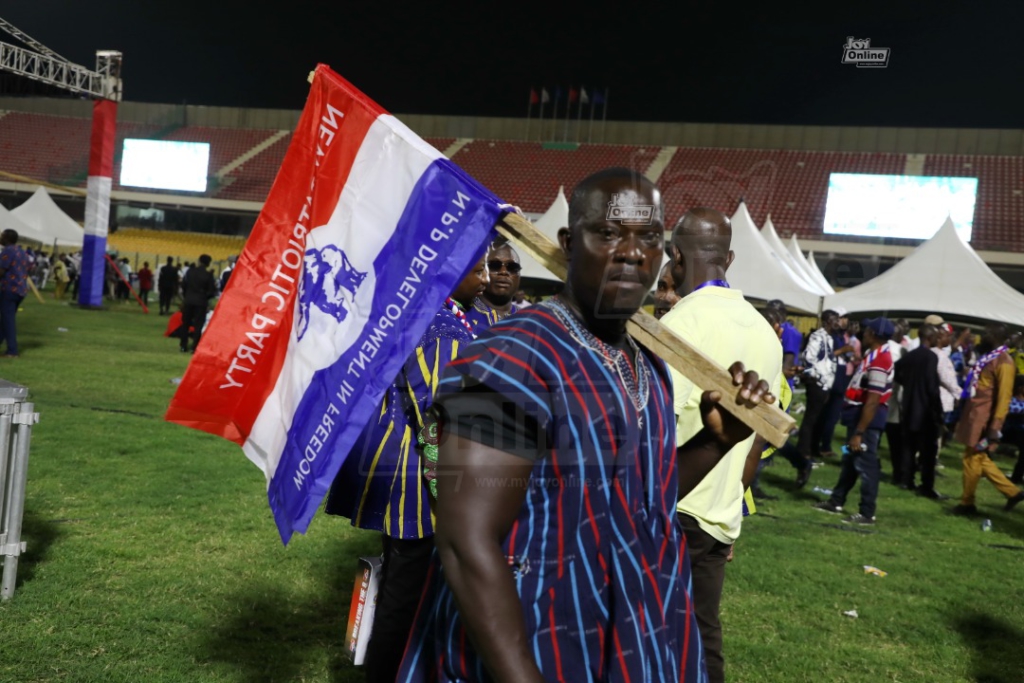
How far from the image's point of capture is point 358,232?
2.39 m

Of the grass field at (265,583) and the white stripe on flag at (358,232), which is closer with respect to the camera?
the white stripe on flag at (358,232)

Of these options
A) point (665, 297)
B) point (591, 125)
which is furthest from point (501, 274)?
point (591, 125)

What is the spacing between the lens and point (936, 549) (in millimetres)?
7027

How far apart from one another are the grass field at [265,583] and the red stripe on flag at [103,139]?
1662cm

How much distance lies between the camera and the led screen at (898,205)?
30.2m

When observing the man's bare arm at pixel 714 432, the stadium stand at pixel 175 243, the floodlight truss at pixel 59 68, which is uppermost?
the floodlight truss at pixel 59 68

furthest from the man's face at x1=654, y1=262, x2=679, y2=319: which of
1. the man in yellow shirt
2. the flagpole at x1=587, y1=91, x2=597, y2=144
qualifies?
the flagpole at x1=587, y1=91, x2=597, y2=144

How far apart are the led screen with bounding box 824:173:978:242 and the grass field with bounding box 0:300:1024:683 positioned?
944 inches

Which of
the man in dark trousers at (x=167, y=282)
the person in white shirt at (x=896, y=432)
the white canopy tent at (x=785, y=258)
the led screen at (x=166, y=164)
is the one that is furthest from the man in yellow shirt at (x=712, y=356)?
the led screen at (x=166, y=164)

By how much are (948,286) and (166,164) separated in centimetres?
3656

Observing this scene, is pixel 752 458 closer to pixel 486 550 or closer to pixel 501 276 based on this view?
pixel 501 276

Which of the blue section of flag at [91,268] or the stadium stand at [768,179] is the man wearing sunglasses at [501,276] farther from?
the stadium stand at [768,179]

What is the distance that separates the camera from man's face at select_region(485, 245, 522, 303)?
430cm

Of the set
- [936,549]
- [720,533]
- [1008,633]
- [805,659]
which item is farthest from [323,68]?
[936,549]
